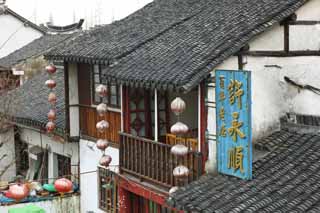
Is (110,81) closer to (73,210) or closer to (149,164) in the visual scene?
(149,164)

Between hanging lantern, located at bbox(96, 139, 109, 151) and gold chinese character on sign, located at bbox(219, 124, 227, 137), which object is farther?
hanging lantern, located at bbox(96, 139, 109, 151)

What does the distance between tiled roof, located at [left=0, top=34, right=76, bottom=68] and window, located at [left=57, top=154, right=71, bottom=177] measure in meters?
9.40

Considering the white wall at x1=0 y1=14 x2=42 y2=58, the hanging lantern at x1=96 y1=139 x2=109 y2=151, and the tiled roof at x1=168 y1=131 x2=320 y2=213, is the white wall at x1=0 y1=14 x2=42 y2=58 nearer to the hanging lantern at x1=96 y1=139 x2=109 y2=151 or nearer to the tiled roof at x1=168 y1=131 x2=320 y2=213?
the hanging lantern at x1=96 y1=139 x2=109 y2=151

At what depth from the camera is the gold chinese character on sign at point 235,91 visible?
11656 mm

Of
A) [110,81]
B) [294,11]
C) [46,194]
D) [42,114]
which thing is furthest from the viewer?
[42,114]

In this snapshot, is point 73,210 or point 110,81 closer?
point 110,81

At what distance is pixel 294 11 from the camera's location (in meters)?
13.2

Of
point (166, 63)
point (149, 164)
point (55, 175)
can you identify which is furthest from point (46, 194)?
point (166, 63)

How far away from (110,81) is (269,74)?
4157mm

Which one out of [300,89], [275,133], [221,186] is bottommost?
[221,186]

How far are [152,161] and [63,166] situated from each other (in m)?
8.10

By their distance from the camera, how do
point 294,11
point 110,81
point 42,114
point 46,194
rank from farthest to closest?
point 42,114, point 46,194, point 110,81, point 294,11

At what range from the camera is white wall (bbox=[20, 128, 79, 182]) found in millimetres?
20578

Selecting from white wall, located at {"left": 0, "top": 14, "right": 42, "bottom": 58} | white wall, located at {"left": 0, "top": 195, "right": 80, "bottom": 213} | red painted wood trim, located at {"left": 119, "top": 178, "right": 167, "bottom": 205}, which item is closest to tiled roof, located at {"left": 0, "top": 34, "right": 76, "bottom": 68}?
white wall, located at {"left": 0, "top": 14, "right": 42, "bottom": 58}
